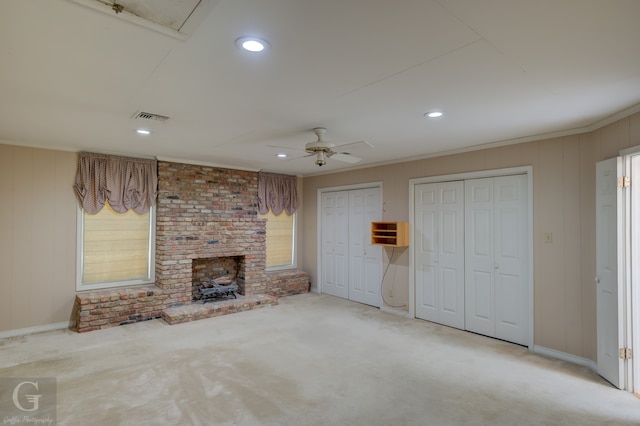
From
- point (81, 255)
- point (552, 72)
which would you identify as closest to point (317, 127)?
point (552, 72)

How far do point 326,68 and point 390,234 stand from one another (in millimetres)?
3665

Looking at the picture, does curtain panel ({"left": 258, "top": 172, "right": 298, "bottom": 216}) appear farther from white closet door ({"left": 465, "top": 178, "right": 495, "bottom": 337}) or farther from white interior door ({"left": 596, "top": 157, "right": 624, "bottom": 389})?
white interior door ({"left": 596, "top": 157, "right": 624, "bottom": 389})

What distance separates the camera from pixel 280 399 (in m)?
2.84

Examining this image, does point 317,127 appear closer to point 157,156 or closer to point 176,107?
point 176,107

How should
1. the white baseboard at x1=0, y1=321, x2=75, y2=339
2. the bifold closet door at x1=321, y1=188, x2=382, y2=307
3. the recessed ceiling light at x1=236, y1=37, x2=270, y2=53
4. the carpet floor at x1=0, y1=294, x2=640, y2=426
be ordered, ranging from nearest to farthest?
the recessed ceiling light at x1=236, y1=37, x2=270, y2=53
the carpet floor at x1=0, y1=294, x2=640, y2=426
the white baseboard at x1=0, y1=321, x2=75, y2=339
the bifold closet door at x1=321, y1=188, x2=382, y2=307

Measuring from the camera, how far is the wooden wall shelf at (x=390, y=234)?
5184 mm

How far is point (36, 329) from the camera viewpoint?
14.7 feet

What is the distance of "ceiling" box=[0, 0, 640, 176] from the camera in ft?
5.28

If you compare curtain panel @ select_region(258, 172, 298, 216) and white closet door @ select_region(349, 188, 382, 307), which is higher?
curtain panel @ select_region(258, 172, 298, 216)

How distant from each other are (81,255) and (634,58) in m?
6.34

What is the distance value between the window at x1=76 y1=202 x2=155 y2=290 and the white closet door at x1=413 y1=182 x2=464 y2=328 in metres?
4.34
